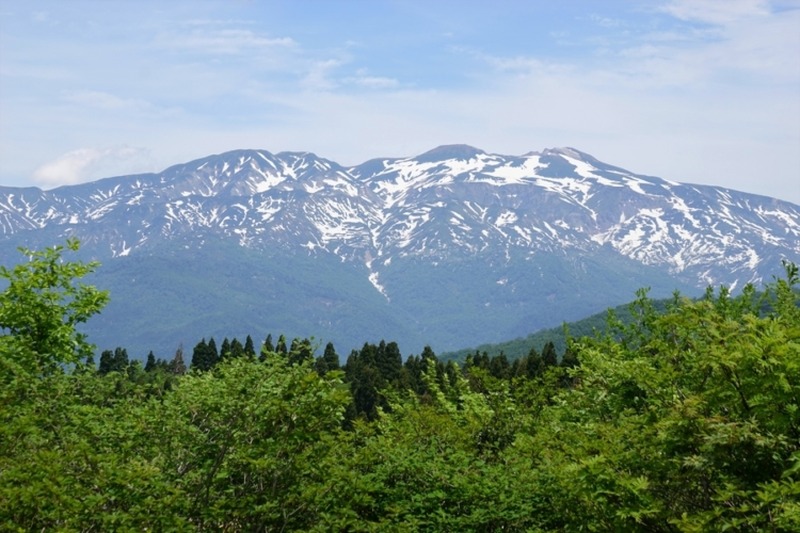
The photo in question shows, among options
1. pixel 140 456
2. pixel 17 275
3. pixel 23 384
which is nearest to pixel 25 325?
pixel 17 275

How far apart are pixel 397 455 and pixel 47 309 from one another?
25.3 ft

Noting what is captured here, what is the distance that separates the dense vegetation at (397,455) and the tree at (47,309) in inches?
23.5

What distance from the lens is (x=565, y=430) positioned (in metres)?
15.7

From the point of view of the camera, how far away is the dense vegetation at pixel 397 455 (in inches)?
367

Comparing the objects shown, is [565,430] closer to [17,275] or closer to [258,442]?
[258,442]

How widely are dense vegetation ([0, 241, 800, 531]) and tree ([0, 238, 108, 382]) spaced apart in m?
0.60

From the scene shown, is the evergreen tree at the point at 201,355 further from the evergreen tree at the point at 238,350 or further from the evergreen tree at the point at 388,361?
the evergreen tree at the point at 238,350

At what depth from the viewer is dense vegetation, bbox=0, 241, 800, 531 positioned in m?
9.32

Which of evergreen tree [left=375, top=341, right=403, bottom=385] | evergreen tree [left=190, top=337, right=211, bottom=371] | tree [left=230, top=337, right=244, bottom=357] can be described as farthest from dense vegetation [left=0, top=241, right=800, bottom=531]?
evergreen tree [left=190, top=337, right=211, bottom=371]

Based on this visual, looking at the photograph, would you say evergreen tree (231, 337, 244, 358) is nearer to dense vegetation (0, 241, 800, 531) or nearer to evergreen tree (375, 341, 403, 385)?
A: dense vegetation (0, 241, 800, 531)

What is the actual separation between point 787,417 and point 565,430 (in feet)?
22.5

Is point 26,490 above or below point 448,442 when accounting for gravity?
above

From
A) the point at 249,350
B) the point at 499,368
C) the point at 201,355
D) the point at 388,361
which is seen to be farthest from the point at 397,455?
the point at 201,355

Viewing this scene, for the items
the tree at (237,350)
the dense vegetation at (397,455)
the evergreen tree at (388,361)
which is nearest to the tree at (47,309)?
the dense vegetation at (397,455)
